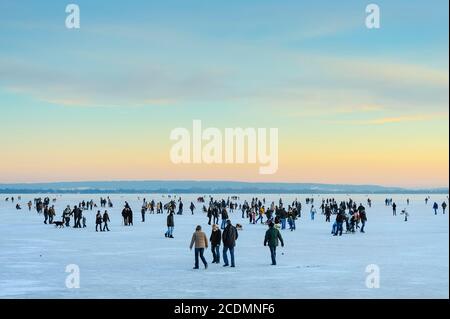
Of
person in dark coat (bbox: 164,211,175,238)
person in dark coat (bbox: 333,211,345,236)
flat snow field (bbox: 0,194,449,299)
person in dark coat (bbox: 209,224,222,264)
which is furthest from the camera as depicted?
person in dark coat (bbox: 333,211,345,236)

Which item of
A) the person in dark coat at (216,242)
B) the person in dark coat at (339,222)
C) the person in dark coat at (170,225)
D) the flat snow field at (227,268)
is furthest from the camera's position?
the person in dark coat at (339,222)

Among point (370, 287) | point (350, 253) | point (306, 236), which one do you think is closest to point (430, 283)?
point (370, 287)

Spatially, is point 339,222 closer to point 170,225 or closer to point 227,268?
point 170,225

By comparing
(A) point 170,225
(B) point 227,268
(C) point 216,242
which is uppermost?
(C) point 216,242

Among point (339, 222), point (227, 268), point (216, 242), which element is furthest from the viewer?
point (339, 222)

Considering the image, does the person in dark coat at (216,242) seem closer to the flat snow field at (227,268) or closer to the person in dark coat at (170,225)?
the flat snow field at (227,268)

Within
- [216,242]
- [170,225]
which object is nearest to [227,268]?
[216,242]

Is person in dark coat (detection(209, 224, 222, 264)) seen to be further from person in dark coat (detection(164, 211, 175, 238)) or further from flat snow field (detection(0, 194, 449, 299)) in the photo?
person in dark coat (detection(164, 211, 175, 238))

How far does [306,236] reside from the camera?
27.8m

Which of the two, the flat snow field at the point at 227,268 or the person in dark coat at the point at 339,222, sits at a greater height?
the person in dark coat at the point at 339,222

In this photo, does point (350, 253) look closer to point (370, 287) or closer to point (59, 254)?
point (370, 287)

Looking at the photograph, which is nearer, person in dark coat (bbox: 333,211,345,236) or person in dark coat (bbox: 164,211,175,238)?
person in dark coat (bbox: 164,211,175,238)

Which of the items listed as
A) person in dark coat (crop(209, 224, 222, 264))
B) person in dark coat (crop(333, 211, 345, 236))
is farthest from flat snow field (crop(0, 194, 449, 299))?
person in dark coat (crop(333, 211, 345, 236))

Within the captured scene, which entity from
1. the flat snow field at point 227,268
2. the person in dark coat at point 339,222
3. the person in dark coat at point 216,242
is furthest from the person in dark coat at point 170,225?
the person in dark coat at point 216,242
